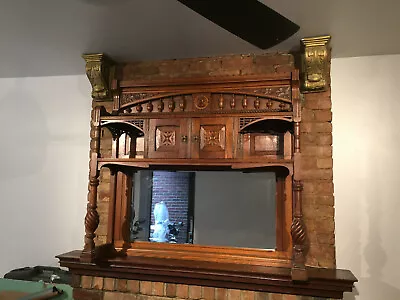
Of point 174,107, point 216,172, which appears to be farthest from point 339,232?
point 174,107

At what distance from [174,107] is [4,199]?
1744mm

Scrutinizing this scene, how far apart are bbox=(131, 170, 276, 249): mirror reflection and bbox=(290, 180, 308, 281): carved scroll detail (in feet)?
1.08

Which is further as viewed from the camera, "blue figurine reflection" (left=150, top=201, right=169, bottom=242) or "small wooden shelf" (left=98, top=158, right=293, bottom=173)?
"blue figurine reflection" (left=150, top=201, right=169, bottom=242)

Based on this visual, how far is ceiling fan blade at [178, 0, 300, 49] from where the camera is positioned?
1510 millimetres

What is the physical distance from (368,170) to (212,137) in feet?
3.39

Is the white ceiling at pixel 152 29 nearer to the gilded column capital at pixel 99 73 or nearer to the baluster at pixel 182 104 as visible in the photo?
the gilded column capital at pixel 99 73

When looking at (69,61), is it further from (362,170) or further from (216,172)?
(362,170)

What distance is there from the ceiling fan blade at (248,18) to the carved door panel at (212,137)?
0.61 metres

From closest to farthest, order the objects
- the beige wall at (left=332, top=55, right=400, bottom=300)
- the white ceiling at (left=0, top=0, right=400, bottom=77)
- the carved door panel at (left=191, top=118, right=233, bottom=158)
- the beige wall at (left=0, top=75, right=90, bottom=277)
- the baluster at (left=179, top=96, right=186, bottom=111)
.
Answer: the white ceiling at (left=0, top=0, right=400, bottom=77)
the beige wall at (left=332, top=55, right=400, bottom=300)
the carved door panel at (left=191, top=118, right=233, bottom=158)
the baluster at (left=179, top=96, right=186, bottom=111)
the beige wall at (left=0, top=75, right=90, bottom=277)

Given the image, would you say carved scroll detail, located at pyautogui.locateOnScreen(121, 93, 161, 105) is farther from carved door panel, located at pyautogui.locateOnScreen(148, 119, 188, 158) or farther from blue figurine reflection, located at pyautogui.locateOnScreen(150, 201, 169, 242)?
blue figurine reflection, located at pyautogui.locateOnScreen(150, 201, 169, 242)

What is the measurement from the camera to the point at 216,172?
8.14 ft

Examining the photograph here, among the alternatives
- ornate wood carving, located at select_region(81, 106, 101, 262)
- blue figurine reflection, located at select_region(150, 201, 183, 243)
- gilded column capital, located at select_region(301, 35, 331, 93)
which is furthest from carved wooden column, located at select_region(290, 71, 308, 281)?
ornate wood carving, located at select_region(81, 106, 101, 262)

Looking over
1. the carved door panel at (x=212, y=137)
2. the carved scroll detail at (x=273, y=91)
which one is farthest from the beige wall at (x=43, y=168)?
the carved scroll detail at (x=273, y=91)

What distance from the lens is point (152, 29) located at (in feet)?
6.95
